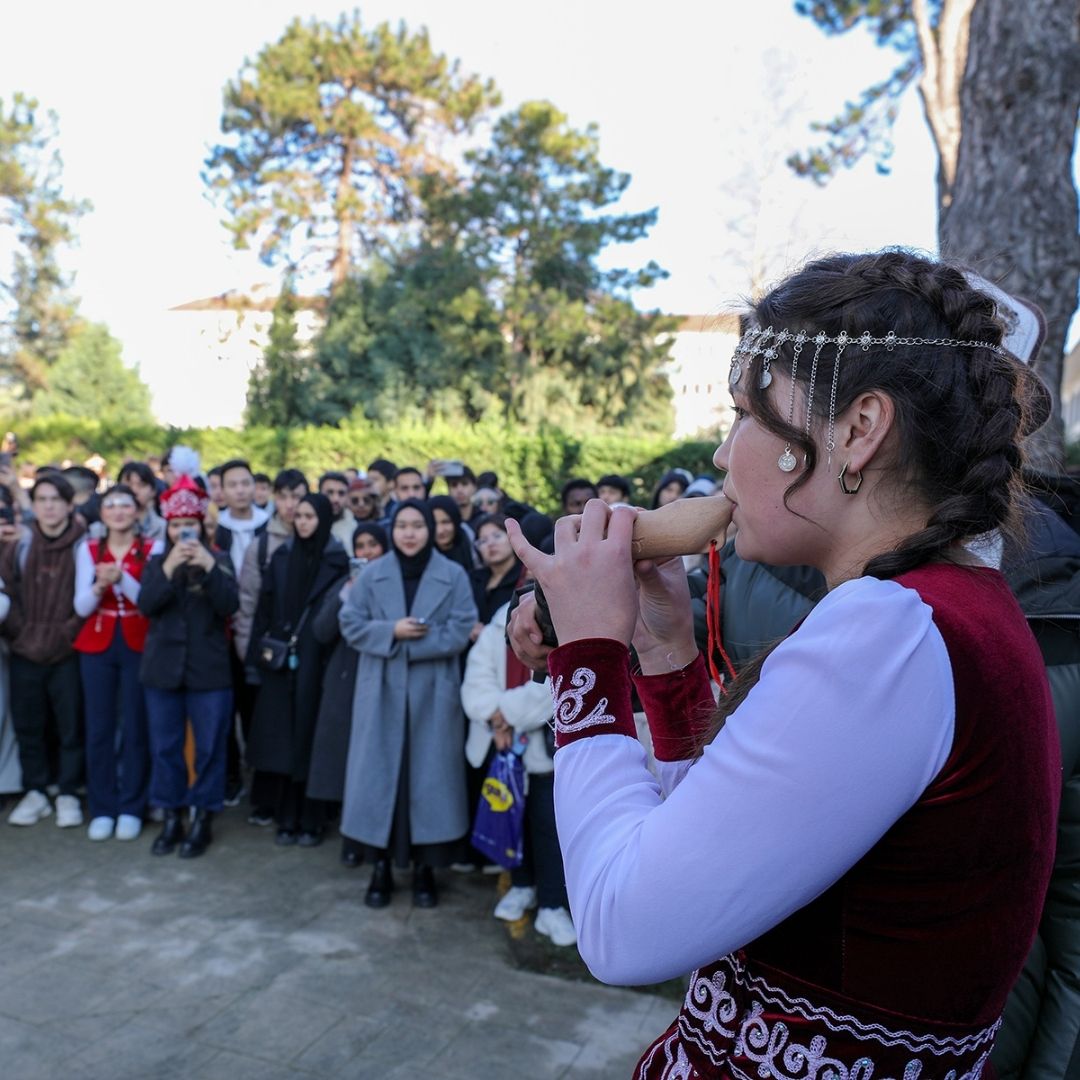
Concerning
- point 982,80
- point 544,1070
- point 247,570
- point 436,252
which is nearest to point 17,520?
point 247,570

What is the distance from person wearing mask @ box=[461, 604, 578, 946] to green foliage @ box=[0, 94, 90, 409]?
41.7m

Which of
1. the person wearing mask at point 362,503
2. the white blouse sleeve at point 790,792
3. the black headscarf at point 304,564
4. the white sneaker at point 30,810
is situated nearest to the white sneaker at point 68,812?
the white sneaker at point 30,810

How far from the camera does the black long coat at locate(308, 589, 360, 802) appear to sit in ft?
17.7

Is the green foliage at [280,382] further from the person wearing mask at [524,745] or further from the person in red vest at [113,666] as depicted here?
the person wearing mask at [524,745]

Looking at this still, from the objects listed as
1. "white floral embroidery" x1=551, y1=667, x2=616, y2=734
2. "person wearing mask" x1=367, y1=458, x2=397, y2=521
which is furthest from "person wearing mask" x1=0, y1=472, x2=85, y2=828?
"white floral embroidery" x1=551, y1=667, x2=616, y2=734

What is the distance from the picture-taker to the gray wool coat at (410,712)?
4824 millimetres

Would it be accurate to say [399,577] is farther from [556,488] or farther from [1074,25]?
[556,488]

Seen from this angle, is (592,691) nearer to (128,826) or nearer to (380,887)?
(380,887)

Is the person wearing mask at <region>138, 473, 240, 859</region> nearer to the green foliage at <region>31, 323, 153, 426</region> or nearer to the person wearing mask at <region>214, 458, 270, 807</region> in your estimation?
the person wearing mask at <region>214, 458, 270, 807</region>

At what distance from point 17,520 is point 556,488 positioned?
1520 centimetres

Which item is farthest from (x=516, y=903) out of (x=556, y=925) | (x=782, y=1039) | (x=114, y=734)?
(x=782, y=1039)

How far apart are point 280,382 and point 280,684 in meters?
24.0

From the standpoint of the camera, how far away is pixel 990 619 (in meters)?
0.97

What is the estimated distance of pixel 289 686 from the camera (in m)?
5.79
